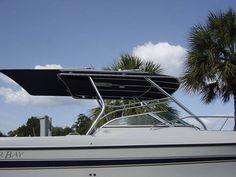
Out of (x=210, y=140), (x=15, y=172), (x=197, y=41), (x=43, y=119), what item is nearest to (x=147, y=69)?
(x=197, y=41)

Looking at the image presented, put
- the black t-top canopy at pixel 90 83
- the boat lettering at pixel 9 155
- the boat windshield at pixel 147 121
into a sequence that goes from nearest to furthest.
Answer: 1. the boat lettering at pixel 9 155
2. the boat windshield at pixel 147 121
3. the black t-top canopy at pixel 90 83

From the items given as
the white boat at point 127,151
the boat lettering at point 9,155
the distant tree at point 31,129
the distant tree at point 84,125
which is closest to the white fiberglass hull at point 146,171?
the white boat at point 127,151

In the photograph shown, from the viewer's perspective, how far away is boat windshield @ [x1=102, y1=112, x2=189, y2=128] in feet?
26.7

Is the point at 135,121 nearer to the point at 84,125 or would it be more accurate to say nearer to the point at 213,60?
the point at 213,60

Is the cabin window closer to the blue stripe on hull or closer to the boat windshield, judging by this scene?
the boat windshield

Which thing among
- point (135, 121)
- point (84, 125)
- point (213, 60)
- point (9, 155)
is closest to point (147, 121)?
point (135, 121)

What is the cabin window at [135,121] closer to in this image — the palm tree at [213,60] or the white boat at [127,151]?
the white boat at [127,151]

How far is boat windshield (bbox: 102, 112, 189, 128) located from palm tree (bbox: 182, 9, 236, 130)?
5.56 metres

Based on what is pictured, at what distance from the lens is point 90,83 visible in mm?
8883

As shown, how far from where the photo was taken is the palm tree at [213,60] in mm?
13656

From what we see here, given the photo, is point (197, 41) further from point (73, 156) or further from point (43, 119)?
point (73, 156)

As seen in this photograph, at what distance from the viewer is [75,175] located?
737cm

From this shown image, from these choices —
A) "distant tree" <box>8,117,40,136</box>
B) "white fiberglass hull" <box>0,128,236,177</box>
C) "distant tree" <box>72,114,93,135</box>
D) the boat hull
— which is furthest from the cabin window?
"distant tree" <box>8,117,40,136</box>

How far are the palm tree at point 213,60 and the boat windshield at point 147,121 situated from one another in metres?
5.56
